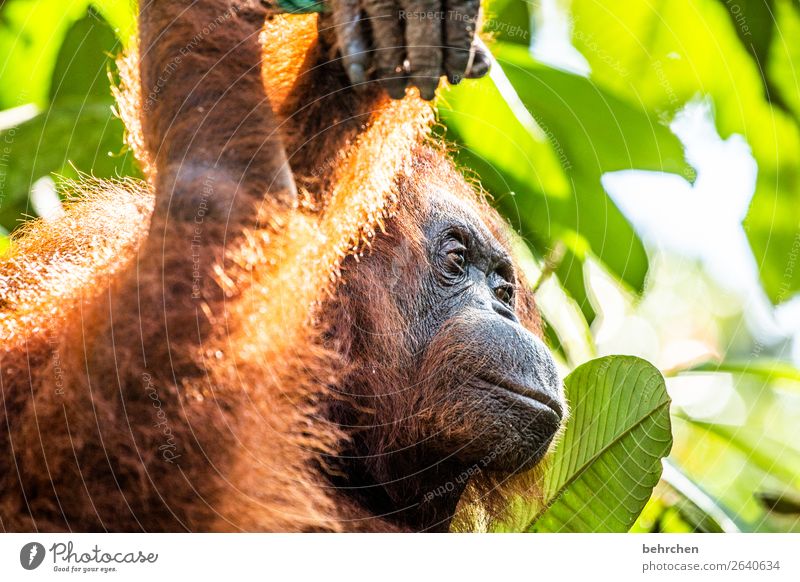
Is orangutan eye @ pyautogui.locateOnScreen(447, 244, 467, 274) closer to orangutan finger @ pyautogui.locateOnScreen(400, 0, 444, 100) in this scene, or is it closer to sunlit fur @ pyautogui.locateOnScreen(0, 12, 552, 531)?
sunlit fur @ pyautogui.locateOnScreen(0, 12, 552, 531)

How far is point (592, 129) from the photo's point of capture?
204 centimetres

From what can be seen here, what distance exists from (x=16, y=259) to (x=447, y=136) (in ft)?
3.32

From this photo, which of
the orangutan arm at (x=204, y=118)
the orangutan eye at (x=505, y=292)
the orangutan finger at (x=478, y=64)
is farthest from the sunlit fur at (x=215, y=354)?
the orangutan eye at (x=505, y=292)

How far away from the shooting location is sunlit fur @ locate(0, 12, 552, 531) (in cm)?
107

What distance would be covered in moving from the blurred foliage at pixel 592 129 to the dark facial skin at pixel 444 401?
0.60 metres

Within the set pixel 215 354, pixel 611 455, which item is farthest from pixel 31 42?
pixel 611 455

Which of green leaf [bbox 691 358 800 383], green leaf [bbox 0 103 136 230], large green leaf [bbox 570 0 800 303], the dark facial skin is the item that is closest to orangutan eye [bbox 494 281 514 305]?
the dark facial skin

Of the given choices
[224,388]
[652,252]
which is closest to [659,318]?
[652,252]

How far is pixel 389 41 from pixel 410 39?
3 cm

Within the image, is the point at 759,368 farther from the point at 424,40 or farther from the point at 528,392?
the point at 424,40

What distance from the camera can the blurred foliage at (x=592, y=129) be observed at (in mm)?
1989

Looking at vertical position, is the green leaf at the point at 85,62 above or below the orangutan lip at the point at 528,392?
above

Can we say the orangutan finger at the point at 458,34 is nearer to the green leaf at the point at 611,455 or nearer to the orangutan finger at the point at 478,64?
the orangutan finger at the point at 478,64
